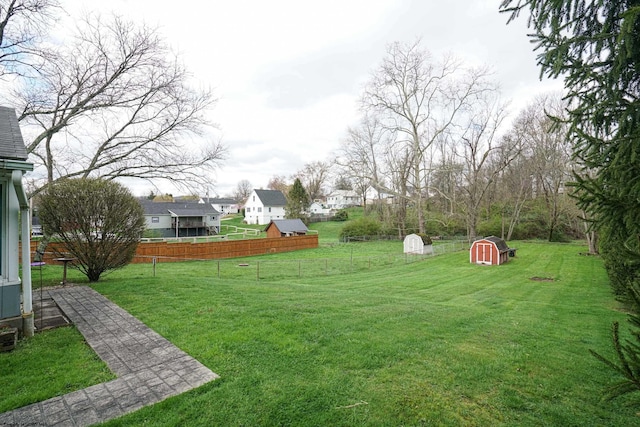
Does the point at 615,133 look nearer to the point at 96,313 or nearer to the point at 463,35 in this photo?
the point at 96,313

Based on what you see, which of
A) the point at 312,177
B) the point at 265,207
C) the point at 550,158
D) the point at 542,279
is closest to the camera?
the point at 542,279

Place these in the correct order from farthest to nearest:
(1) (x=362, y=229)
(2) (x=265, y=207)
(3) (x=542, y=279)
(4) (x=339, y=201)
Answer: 1. (4) (x=339, y=201)
2. (2) (x=265, y=207)
3. (1) (x=362, y=229)
4. (3) (x=542, y=279)

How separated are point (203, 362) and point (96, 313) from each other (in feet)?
12.8

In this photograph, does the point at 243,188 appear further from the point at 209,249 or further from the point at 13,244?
the point at 13,244

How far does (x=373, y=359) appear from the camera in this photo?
4375 millimetres

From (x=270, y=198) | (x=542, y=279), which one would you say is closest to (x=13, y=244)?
(x=542, y=279)

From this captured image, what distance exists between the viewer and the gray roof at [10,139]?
16.3 ft

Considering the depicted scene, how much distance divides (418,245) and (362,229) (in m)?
13.4

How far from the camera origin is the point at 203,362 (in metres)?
4.21

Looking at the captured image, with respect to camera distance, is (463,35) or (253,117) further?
(253,117)

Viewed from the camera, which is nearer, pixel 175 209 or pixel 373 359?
pixel 373 359

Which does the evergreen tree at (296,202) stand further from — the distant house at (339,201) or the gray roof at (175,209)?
the distant house at (339,201)

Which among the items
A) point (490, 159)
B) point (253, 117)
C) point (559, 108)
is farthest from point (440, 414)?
point (490, 159)

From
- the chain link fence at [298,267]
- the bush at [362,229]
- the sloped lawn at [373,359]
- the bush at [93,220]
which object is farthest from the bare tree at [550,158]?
the bush at [93,220]
